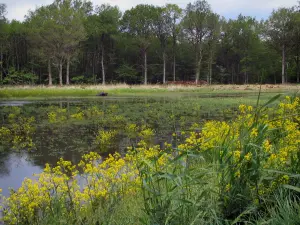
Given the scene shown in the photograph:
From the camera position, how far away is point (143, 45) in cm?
6203

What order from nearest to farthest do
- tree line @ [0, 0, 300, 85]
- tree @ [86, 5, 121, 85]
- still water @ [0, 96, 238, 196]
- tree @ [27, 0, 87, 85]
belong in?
1. still water @ [0, 96, 238, 196]
2. tree @ [27, 0, 87, 85]
3. tree line @ [0, 0, 300, 85]
4. tree @ [86, 5, 121, 85]

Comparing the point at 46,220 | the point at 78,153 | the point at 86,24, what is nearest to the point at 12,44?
the point at 86,24

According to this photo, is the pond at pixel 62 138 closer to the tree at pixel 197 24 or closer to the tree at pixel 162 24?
the tree at pixel 197 24

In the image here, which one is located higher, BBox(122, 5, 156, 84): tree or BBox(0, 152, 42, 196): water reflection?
BBox(122, 5, 156, 84): tree

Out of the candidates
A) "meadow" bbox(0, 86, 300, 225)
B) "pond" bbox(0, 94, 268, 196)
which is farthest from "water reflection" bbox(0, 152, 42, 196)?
"meadow" bbox(0, 86, 300, 225)

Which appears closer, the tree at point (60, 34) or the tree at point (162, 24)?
the tree at point (60, 34)

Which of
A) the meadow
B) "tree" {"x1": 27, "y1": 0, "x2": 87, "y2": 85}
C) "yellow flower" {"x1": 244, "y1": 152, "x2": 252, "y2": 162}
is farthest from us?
"tree" {"x1": 27, "y1": 0, "x2": 87, "y2": 85}

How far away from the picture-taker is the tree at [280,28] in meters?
53.4

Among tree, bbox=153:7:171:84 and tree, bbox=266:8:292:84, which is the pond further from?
tree, bbox=153:7:171:84

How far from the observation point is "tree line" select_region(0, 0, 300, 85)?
53.0 m

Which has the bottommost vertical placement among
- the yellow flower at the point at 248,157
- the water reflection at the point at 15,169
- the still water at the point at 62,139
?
the water reflection at the point at 15,169

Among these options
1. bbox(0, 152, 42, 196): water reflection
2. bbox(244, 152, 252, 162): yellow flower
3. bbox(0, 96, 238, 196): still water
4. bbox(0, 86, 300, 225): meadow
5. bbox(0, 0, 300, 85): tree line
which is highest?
bbox(0, 0, 300, 85): tree line

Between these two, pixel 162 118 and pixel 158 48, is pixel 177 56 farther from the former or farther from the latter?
pixel 162 118

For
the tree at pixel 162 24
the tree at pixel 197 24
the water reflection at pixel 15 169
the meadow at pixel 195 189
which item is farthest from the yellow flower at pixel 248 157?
the tree at pixel 162 24
